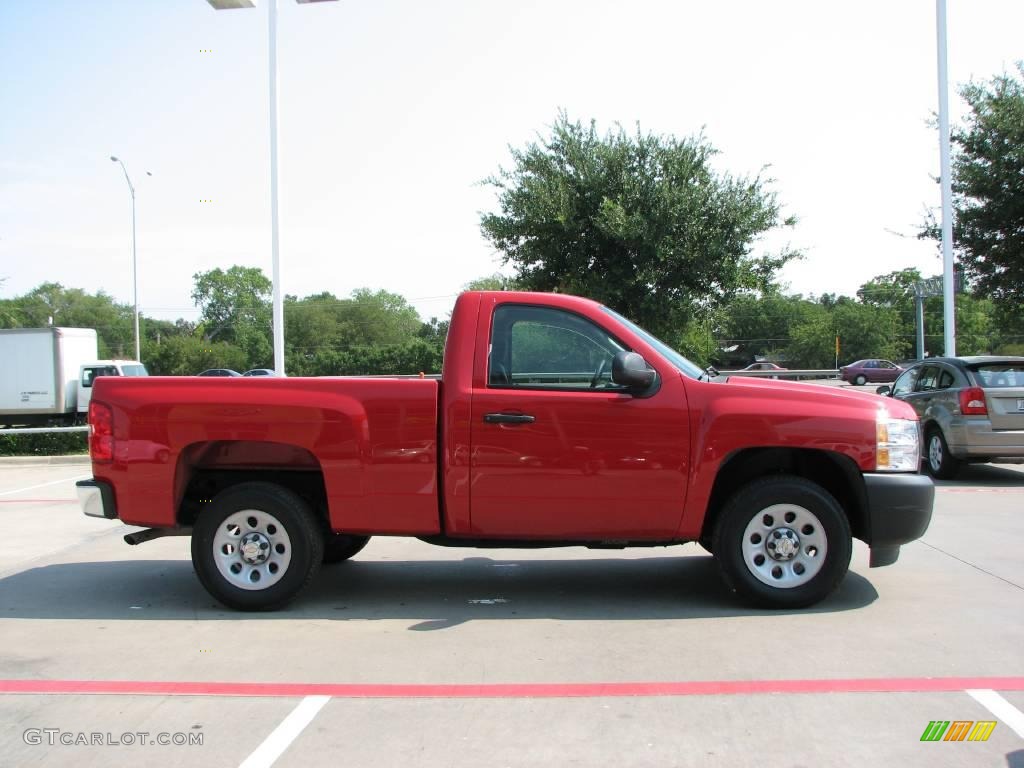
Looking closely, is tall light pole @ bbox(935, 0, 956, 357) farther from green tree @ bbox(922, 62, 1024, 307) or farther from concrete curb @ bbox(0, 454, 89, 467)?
concrete curb @ bbox(0, 454, 89, 467)

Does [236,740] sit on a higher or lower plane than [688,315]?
lower

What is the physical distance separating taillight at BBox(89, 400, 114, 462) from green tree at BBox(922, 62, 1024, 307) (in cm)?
1597

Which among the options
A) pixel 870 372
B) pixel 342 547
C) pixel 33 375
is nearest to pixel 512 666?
pixel 342 547

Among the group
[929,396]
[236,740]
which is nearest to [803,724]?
[236,740]

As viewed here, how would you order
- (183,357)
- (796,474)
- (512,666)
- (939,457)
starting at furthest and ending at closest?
(183,357)
(939,457)
(796,474)
(512,666)

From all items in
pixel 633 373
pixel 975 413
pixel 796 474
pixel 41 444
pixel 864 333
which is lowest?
pixel 41 444

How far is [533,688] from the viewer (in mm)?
4340

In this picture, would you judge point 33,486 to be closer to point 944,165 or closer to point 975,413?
point 975,413

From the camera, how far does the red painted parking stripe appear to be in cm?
425

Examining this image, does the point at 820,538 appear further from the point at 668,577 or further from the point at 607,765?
the point at 607,765

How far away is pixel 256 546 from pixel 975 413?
30.4 feet

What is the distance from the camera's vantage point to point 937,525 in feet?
28.1

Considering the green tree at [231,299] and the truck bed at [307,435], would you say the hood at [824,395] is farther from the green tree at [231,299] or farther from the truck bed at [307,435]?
the green tree at [231,299]

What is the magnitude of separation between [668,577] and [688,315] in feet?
45.8
